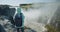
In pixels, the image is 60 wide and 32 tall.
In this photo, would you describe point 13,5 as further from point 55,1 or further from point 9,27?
point 55,1

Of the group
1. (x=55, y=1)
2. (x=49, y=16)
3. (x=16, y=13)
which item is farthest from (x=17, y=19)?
(x=55, y=1)

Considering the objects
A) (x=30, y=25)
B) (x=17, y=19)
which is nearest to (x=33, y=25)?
(x=30, y=25)

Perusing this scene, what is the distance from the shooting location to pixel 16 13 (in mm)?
1285

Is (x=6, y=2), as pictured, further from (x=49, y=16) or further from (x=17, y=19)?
(x=49, y=16)

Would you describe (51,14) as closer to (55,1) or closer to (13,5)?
(55,1)

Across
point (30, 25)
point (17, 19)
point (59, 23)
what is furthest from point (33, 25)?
point (59, 23)

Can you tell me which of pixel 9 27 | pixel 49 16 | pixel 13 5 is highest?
pixel 13 5

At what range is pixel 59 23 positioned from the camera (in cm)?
135

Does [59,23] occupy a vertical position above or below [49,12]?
below

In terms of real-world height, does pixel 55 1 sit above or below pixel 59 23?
above

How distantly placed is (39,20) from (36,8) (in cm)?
13

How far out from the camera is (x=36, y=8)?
132 cm

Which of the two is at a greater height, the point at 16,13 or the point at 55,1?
the point at 55,1

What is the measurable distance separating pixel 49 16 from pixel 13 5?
399mm
